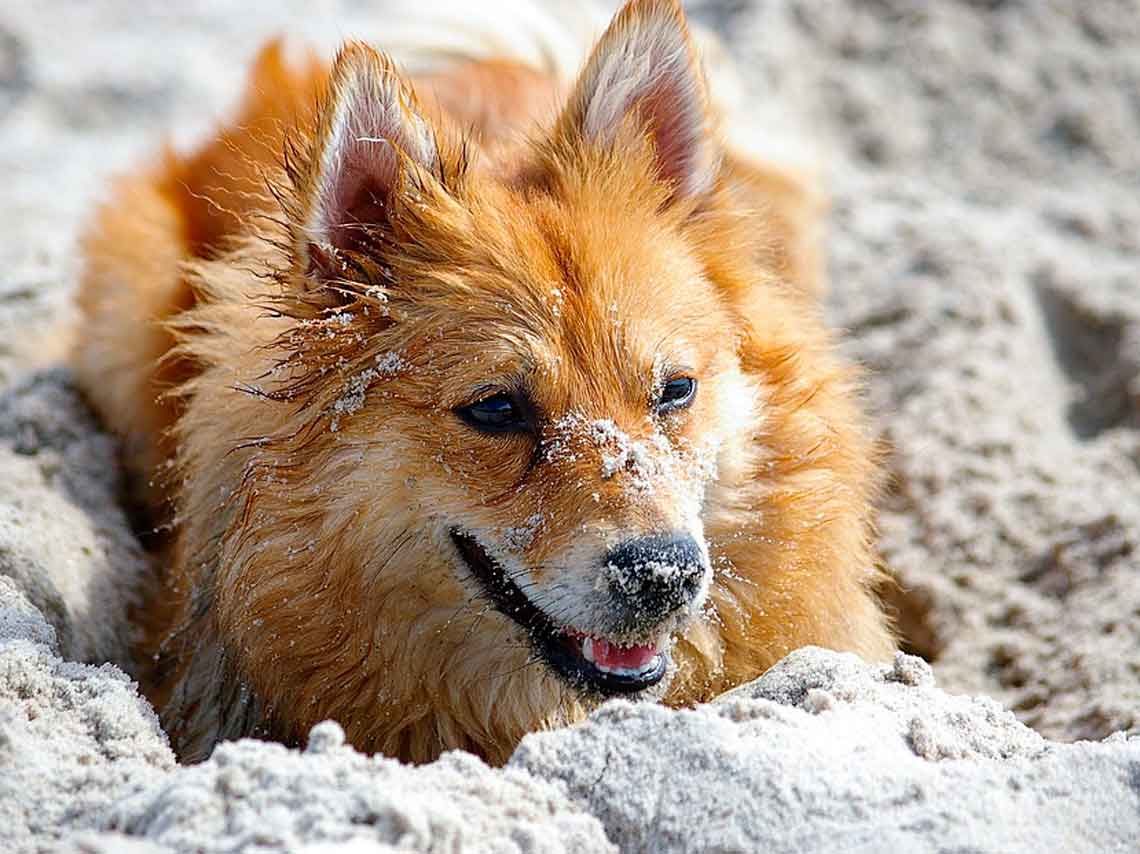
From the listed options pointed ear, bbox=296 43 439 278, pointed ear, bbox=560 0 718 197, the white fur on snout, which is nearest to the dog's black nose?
the white fur on snout

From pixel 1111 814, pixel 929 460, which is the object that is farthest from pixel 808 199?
pixel 1111 814

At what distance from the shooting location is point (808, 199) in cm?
501

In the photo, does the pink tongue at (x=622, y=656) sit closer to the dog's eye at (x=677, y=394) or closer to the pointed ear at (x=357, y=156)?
the dog's eye at (x=677, y=394)

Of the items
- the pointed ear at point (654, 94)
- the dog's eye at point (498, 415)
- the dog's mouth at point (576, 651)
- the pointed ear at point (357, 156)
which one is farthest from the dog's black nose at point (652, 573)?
the pointed ear at point (654, 94)

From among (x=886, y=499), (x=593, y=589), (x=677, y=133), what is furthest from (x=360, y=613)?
(x=886, y=499)

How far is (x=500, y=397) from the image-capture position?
2.63m

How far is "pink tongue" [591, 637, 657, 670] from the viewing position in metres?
2.61

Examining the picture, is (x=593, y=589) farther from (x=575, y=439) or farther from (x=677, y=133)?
(x=677, y=133)

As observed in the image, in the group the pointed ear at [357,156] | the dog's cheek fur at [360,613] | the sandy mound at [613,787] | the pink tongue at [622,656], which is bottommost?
the dog's cheek fur at [360,613]

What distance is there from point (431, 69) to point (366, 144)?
2.00 meters

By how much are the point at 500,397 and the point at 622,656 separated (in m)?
0.56

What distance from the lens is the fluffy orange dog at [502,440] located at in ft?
8.52

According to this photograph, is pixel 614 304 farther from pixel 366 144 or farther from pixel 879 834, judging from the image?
pixel 879 834

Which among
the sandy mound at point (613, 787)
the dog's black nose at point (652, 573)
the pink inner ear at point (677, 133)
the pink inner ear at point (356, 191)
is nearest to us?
the sandy mound at point (613, 787)
